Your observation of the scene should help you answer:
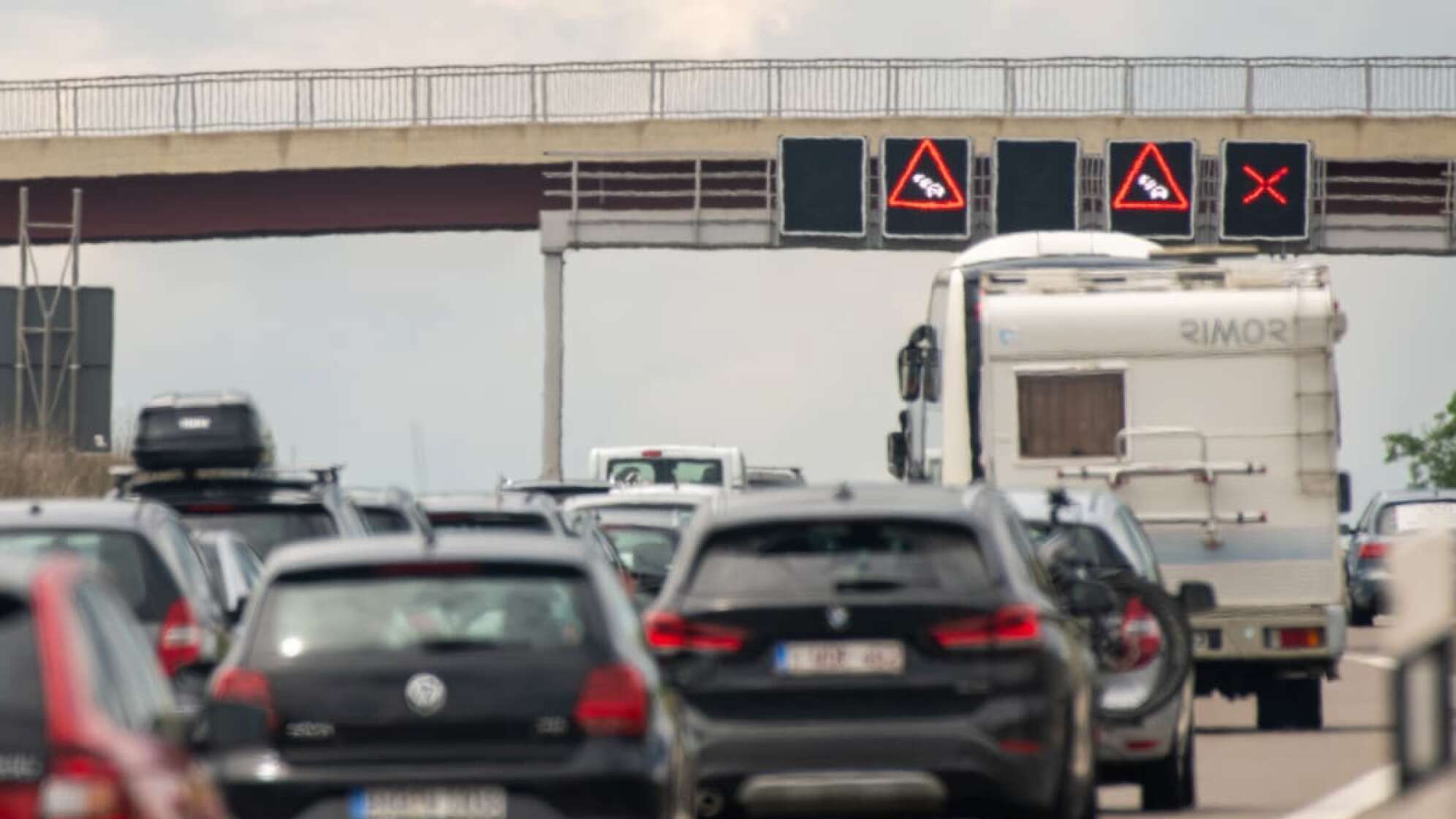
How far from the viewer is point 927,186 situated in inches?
2028

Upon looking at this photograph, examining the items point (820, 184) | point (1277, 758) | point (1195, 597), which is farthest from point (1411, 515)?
point (1195, 597)

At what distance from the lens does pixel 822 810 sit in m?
13.2

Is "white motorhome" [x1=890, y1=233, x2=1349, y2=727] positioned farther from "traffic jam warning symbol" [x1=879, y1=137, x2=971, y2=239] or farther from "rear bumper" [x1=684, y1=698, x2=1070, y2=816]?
"traffic jam warning symbol" [x1=879, y1=137, x2=971, y2=239]

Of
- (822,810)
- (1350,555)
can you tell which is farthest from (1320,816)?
(1350,555)

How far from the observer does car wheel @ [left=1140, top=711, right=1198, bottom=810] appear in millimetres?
16703

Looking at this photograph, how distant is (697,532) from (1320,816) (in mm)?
4102

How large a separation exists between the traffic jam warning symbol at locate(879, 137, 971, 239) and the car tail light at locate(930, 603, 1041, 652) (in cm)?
3829

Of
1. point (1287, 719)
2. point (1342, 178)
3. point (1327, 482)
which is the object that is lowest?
point (1287, 719)

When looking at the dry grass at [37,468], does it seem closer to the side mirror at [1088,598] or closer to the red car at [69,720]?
the side mirror at [1088,598]

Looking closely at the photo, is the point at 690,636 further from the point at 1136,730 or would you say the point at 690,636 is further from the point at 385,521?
the point at 385,521

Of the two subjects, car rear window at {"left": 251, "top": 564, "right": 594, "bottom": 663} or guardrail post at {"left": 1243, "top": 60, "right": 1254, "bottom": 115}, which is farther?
guardrail post at {"left": 1243, "top": 60, "right": 1254, "bottom": 115}

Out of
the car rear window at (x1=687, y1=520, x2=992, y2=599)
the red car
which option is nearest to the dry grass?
the car rear window at (x1=687, y1=520, x2=992, y2=599)

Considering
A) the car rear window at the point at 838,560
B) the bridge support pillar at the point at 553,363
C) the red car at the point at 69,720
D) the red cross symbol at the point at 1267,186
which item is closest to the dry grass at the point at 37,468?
the bridge support pillar at the point at 553,363

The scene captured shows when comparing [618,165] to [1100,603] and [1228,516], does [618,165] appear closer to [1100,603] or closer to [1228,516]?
[1228,516]
